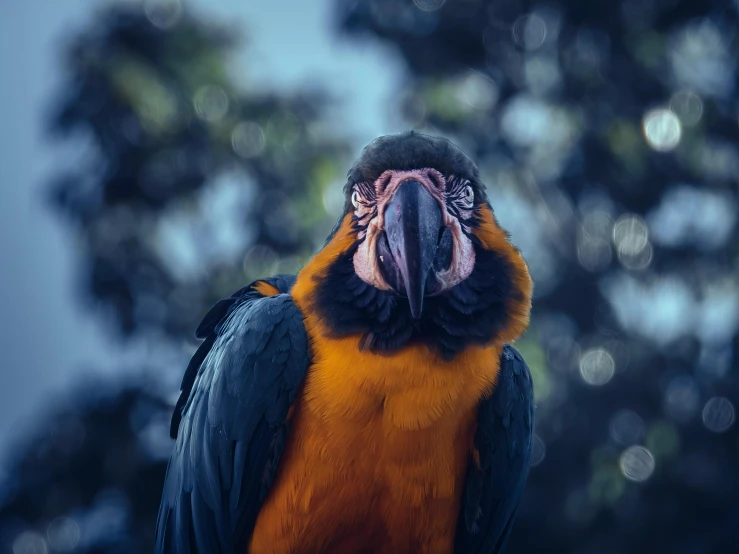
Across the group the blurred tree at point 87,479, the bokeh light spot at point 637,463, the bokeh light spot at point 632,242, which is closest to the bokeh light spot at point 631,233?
the bokeh light spot at point 632,242

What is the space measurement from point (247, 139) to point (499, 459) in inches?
196

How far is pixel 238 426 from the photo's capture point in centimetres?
234

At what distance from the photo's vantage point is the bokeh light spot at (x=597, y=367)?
21.8ft

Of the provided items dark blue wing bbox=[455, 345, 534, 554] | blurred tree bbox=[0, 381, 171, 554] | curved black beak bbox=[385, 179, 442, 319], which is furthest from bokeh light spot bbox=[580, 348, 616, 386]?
curved black beak bbox=[385, 179, 442, 319]

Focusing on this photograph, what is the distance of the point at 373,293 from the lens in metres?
2.25

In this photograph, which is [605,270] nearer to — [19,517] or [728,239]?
[728,239]

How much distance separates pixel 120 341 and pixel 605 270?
4.25m

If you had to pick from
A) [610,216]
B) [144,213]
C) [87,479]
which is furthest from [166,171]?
[610,216]

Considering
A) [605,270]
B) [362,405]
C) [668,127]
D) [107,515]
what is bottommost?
[107,515]

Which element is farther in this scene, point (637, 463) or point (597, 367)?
point (597, 367)

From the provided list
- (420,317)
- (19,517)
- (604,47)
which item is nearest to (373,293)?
(420,317)

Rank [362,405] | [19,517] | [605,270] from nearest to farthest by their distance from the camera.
Result: [362,405]
[19,517]
[605,270]

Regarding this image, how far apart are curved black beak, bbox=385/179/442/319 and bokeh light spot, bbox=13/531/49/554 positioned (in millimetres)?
5231

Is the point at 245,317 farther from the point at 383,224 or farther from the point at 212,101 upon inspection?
the point at 212,101
